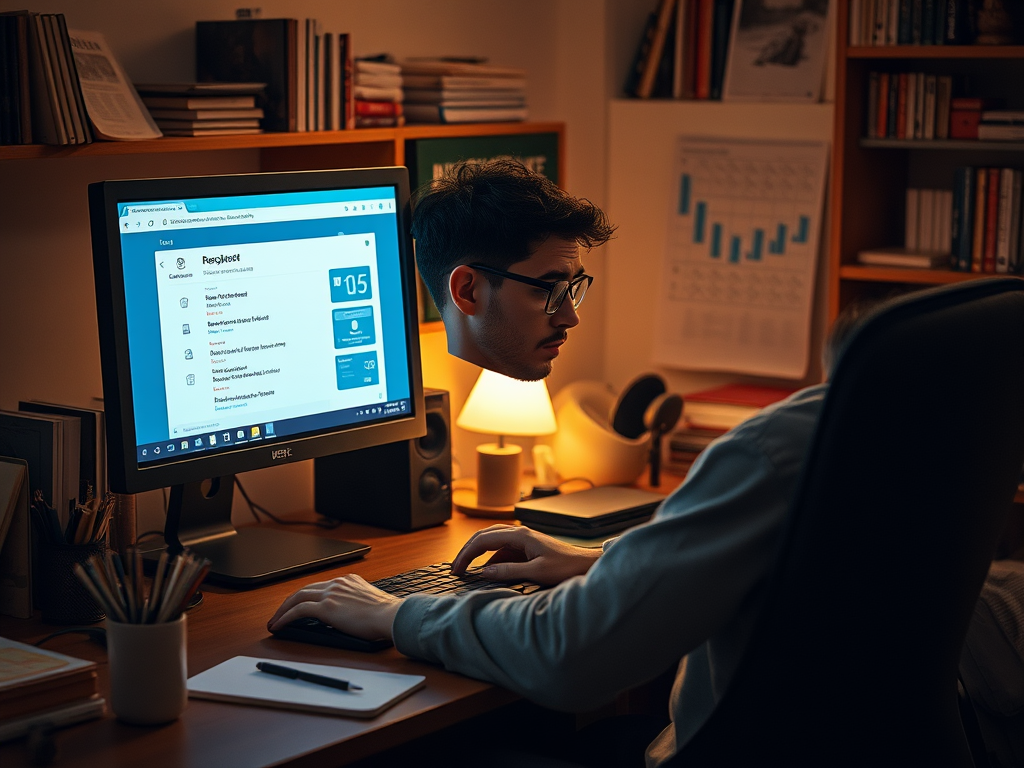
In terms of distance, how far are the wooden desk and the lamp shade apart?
81cm

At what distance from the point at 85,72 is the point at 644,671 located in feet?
3.96

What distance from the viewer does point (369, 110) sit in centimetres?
227

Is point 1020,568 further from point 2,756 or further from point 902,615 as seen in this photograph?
point 2,756

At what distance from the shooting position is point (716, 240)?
9.62 feet

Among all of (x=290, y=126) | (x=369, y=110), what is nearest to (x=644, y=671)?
(x=290, y=126)

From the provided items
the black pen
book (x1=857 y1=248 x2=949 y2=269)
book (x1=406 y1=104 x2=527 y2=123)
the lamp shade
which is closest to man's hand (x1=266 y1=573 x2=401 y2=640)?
the black pen

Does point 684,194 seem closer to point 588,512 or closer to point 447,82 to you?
point 447,82

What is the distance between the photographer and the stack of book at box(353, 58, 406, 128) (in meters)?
2.25

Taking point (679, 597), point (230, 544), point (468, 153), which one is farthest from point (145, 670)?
point (468, 153)

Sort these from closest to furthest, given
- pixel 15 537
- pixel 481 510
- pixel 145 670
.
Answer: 1. pixel 145 670
2. pixel 15 537
3. pixel 481 510

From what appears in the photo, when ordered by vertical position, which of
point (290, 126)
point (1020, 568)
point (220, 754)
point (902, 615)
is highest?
point (290, 126)

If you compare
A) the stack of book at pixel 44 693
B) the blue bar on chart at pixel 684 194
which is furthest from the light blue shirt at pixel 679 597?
the blue bar on chart at pixel 684 194

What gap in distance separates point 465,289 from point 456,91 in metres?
0.62

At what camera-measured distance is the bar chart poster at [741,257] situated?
2811mm
